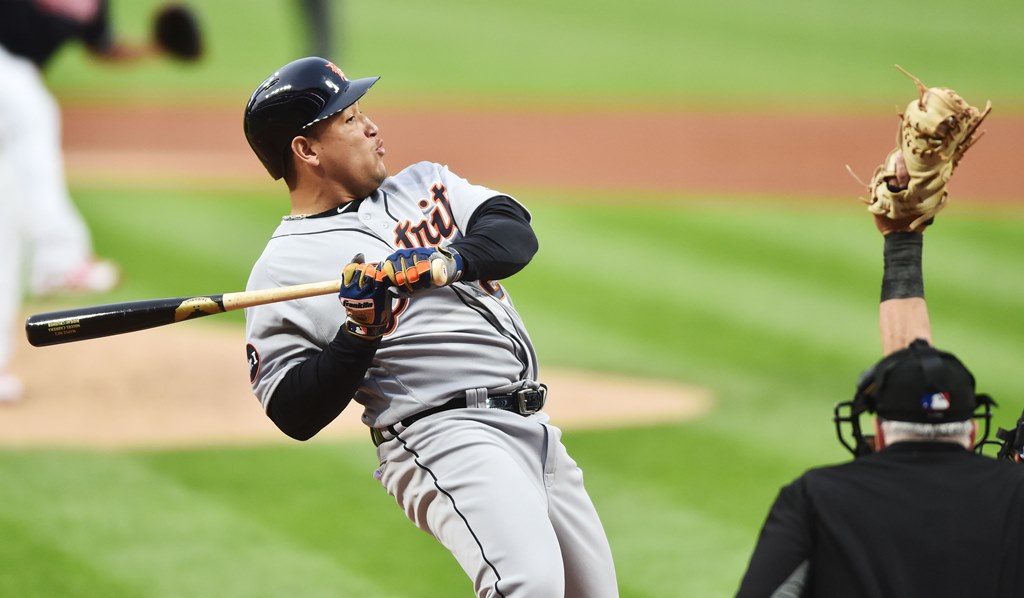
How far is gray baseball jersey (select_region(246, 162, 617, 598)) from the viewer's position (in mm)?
3410

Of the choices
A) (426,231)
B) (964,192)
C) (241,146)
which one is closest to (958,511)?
(426,231)

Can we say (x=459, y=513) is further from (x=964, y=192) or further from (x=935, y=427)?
(x=964, y=192)

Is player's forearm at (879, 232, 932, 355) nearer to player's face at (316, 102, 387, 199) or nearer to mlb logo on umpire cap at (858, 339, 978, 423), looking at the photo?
mlb logo on umpire cap at (858, 339, 978, 423)

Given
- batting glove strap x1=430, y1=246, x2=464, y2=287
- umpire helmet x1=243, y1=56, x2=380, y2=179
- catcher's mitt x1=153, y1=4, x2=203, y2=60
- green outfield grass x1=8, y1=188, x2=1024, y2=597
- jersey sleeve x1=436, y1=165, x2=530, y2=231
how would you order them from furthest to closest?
catcher's mitt x1=153, y1=4, x2=203, y2=60 < green outfield grass x1=8, y1=188, x2=1024, y2=597 < jersey sleeve x1=436, y1=165, x2=530, y2=231 < umpire helmet x1=243, y1=56, x2=380, y2=179 < batting glove strap x1=430, y1=246, x2=464, y2=287

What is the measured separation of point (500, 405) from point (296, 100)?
954 mm

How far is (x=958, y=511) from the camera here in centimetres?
257

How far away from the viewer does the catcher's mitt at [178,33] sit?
271 inches

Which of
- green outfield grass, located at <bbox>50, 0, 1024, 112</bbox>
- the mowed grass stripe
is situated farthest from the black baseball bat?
green outfield grass, located at <bbox>50, 0, 1024, 112</bbox>

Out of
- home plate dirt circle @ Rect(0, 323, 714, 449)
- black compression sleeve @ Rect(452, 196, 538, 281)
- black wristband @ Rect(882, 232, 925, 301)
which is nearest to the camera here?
black wristband @ Rect(882, 232, 925, 301)

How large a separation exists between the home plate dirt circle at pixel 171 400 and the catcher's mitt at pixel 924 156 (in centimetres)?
419

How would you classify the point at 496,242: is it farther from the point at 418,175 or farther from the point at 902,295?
the point at 902,295

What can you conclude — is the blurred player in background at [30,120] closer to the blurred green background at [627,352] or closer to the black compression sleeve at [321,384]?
the blurred green background at [627,352]

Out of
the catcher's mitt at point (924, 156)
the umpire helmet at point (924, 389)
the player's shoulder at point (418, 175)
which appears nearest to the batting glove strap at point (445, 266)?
the player's shoulder at point (418, 175)

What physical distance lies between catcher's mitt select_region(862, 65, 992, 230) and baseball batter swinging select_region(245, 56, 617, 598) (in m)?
0.94
